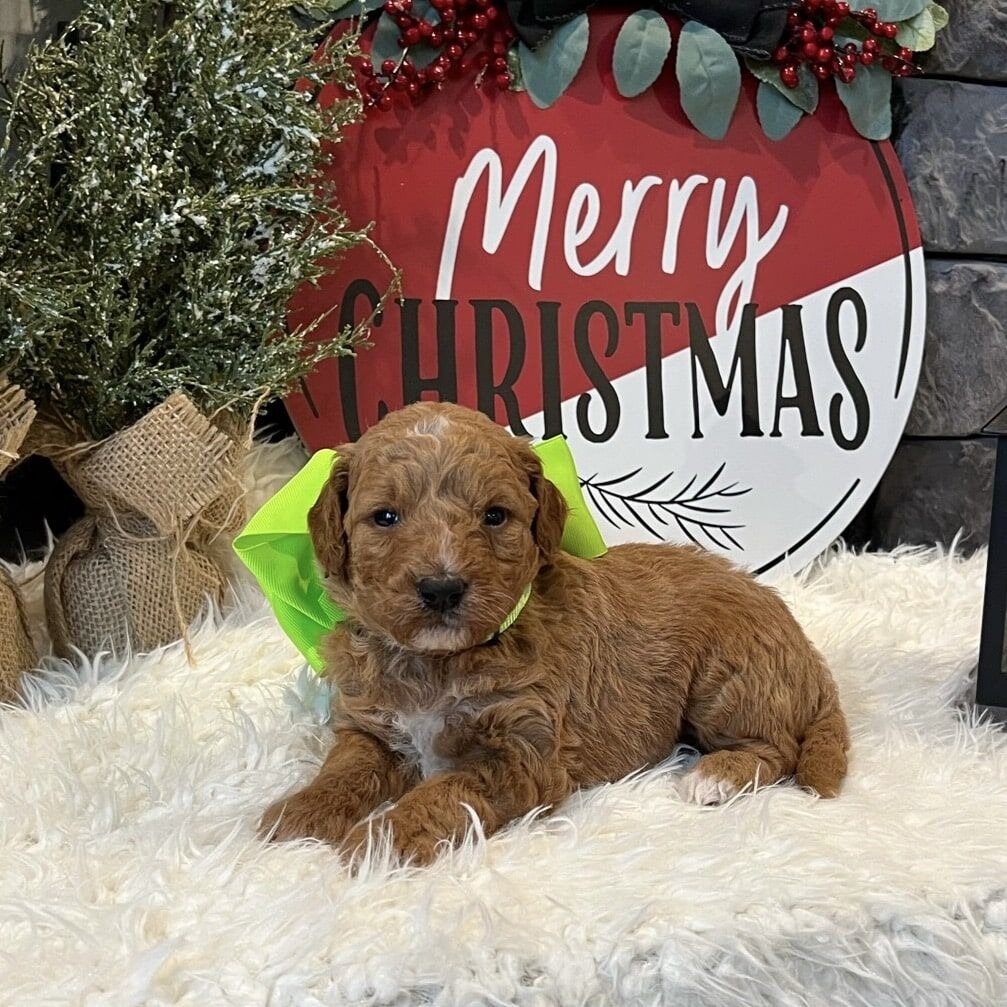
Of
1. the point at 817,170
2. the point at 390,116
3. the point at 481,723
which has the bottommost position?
the point at 481,723

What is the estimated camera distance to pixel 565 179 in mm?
1994

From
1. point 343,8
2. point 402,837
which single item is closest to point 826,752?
point 402,837

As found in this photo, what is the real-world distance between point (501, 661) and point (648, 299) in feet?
3.23

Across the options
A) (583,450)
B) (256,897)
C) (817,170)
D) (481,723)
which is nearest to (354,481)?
(481,723)

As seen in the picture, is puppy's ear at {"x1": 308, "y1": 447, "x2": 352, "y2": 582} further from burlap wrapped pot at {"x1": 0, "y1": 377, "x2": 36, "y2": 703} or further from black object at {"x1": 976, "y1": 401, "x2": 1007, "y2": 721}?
black object at {"x1": 976, "y1": 401, "x2": 1007, "y2": 721}

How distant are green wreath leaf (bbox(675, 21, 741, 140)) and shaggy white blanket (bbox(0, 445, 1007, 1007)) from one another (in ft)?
3.72

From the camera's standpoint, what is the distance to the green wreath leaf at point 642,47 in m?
1.91

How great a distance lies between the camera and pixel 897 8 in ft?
6.47

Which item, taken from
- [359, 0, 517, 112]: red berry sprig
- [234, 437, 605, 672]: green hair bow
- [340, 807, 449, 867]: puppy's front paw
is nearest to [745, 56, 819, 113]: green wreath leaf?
[359, 0, 517, 112]: red berry sprig

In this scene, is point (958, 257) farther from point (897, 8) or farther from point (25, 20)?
point (25, 20)

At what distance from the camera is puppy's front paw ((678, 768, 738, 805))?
1.33 metres

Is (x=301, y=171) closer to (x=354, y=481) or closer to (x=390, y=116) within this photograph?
(x=390, y=116)

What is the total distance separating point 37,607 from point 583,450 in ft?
3.38

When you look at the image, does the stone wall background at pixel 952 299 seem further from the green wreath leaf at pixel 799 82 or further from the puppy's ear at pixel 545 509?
the puppy's ear at pixel 545 509
